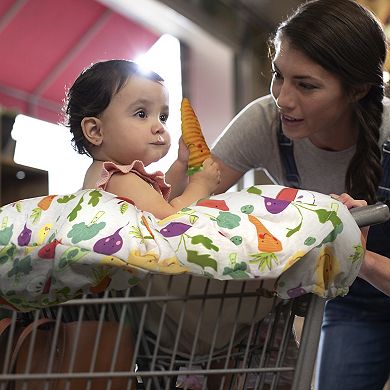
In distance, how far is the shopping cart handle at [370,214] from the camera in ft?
3.10

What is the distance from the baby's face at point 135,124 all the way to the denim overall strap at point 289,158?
0.44 meters

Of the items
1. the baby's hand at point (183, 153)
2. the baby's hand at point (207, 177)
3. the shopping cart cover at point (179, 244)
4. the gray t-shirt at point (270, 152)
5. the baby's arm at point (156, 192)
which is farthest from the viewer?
the gray t-shirt at point (270, 152)

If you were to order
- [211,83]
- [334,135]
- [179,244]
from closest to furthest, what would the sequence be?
[179,244] < [334,135] < [211,83]

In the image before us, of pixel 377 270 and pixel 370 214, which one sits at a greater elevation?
pixel 370 214

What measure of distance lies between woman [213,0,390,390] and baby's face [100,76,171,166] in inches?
12.6

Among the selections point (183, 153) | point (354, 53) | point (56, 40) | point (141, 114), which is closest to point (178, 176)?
point (183, 153)

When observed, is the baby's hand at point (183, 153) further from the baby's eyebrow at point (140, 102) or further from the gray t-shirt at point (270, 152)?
the gray t-shirt at point (270, 152)

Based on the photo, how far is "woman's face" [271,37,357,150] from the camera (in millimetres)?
1455

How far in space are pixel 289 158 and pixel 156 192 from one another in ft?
1.87

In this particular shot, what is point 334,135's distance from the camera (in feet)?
5.21

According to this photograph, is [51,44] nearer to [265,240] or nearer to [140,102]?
[140,102]

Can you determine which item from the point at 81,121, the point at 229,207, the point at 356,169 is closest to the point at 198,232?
the point at 229,207

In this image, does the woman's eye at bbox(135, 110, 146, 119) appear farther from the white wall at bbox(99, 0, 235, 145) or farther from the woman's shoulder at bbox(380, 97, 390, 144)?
the white wall at bbox(99, 0, 235, 145)

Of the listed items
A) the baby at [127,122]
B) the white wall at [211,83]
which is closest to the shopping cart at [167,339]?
the baby at [127,122]
